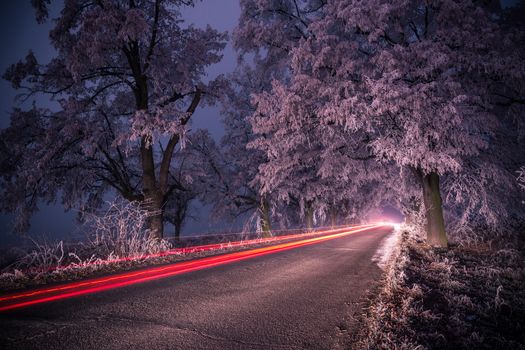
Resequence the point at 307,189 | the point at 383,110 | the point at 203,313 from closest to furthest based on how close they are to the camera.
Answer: the point at 203,313, the point at 383,110, the point at 307,189

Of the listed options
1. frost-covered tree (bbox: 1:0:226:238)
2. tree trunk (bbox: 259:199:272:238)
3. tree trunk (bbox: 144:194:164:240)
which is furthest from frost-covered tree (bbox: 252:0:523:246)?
tree trunk (bbox: 259:199:272:238)

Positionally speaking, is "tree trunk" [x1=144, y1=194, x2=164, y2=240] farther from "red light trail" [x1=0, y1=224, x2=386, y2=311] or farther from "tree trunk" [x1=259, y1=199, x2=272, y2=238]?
"tree trunk" [x1=259, y1=199, x2=272, y2=238]

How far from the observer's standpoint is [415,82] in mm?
10383

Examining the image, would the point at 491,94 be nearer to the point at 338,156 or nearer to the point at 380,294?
the point at 338,156

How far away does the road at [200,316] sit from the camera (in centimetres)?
300

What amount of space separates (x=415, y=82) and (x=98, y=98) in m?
13.2

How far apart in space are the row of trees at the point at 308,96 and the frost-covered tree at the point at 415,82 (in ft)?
0.17

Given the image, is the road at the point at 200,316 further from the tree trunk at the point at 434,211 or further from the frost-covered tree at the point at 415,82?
the tree trunk at the point at 434,211

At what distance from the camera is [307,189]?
21.6 meters

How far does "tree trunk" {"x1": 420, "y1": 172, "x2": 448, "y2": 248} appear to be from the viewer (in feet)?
39.2

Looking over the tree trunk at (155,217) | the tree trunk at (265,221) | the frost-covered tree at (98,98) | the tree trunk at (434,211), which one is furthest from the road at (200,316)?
the tree trunk at (265,221)

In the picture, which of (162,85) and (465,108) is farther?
(162,85)

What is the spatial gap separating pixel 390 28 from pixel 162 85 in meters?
9.63

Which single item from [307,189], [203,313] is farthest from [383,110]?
[307,189]
